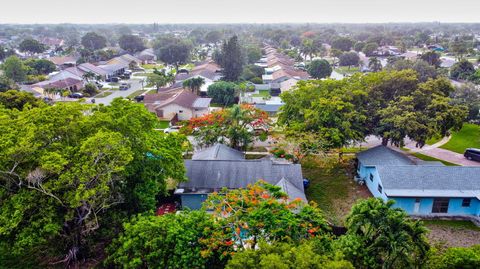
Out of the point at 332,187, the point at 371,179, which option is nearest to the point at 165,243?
the point at 332,187

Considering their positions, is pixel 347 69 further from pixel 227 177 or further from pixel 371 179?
pixel 227 177

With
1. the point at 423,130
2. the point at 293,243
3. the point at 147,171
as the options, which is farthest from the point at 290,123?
the point at 293,243

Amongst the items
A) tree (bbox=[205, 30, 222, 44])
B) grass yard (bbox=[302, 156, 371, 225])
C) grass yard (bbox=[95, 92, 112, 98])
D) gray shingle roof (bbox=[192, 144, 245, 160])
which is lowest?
grass yard (bbox=[302, 156, 371, 225])

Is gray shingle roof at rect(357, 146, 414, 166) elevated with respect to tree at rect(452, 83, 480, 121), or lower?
lower

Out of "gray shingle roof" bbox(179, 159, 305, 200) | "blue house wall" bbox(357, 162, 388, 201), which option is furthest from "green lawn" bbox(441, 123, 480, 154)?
"gray shingle roof" bbox(179, 159, 305, 200)

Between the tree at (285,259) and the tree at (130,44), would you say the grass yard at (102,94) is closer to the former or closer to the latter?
the tree at (285,259)

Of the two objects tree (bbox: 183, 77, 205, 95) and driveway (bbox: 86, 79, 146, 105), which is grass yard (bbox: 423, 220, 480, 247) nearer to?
tree (bbox: 183, 77, 205, 95)

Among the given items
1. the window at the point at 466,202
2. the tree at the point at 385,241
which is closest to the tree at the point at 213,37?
the window at the point at 466,202

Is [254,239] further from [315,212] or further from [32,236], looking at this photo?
[32,236]
